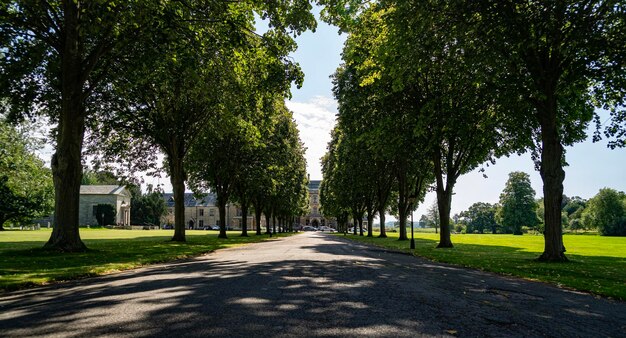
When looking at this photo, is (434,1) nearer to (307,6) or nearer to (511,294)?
(307,6)

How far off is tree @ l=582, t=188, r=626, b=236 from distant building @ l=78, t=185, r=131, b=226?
107 m

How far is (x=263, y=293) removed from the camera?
21.2ft

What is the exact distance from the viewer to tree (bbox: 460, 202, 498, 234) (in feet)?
411

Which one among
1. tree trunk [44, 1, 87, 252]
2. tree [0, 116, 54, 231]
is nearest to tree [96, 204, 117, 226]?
tree [0, 116, 54, 231]

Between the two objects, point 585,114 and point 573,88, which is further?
point 585,114

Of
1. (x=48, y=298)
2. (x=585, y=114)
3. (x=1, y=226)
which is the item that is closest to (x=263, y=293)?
(x=48, y=298)

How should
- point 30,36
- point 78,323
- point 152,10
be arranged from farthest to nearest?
point 30,36
point 152,10
point 78,323

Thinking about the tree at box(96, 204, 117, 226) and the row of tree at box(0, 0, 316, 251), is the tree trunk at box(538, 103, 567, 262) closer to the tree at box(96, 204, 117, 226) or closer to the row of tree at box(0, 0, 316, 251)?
the row of tree at box(0, 0, 316, 251)

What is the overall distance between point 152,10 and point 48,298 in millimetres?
8704

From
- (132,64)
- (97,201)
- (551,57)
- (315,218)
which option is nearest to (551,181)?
(551,57)

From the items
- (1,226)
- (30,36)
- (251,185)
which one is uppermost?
(30,36)

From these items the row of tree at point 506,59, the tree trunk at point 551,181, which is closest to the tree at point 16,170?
the row of tree at point 506,59

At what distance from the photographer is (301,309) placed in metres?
5.30

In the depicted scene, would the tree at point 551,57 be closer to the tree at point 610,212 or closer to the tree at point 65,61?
the tree at point 65,61
